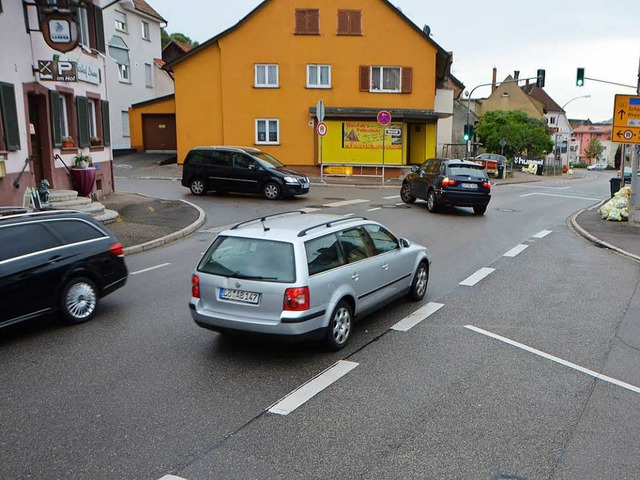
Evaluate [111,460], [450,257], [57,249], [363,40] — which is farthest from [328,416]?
[363,40]

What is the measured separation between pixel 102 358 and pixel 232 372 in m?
1.58

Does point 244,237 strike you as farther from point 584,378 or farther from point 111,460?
point 584,378

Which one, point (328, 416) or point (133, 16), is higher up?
point (133, 16)

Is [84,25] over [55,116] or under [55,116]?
over

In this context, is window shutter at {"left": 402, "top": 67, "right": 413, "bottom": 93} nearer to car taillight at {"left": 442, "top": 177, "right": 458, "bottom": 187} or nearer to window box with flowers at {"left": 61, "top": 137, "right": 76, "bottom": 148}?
car taillight at {"left": 442, "top": 177, "right": 458, "bottom": 187}

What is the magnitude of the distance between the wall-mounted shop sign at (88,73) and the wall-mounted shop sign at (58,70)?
1.71 meters

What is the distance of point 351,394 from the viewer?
579cm

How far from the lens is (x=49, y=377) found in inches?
245

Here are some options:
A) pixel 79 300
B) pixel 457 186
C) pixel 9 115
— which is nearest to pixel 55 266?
pixel 79 300

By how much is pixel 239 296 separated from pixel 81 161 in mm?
14359

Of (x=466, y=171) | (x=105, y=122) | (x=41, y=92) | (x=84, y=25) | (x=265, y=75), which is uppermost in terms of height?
(x=84, y=25)

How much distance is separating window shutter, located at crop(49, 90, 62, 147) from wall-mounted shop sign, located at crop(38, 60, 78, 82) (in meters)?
1.28

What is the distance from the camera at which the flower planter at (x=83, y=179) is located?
18.6m

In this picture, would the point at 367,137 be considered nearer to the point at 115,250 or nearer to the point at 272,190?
the point at 272,190
